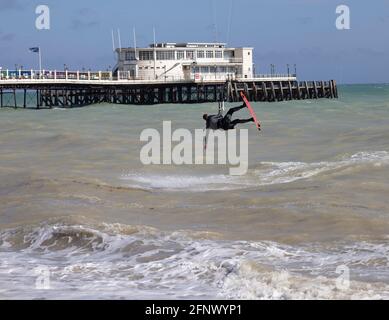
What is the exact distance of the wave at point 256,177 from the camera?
18406 millimetres

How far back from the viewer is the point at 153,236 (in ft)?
40.0

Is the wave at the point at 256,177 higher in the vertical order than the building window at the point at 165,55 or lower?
lower

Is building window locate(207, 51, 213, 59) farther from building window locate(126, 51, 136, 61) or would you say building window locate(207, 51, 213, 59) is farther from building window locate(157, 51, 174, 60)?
building window locate(126, 51, 136, 61)

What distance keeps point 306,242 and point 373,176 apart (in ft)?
24.8

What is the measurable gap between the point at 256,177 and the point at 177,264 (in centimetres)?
985

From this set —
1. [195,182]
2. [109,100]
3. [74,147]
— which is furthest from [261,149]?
[109,100]

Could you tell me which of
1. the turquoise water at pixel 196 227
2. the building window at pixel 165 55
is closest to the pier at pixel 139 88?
the building window at pixel 165 55

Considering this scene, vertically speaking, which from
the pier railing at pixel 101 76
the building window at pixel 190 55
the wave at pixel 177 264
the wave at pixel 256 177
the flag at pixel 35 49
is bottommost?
the wave at pixel 177 264

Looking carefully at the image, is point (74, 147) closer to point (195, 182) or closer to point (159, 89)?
point (195, 182)

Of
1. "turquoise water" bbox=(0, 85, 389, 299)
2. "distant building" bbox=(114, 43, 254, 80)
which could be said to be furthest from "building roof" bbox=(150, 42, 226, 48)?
"turquoise water" bbox=(0, 85, 389, 299)

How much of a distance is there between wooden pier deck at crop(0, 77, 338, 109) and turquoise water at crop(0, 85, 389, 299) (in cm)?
4681

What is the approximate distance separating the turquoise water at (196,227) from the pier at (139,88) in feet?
139

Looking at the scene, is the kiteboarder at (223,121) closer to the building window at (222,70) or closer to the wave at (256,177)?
the wave at (256,177)

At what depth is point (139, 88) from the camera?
76.2 metres
